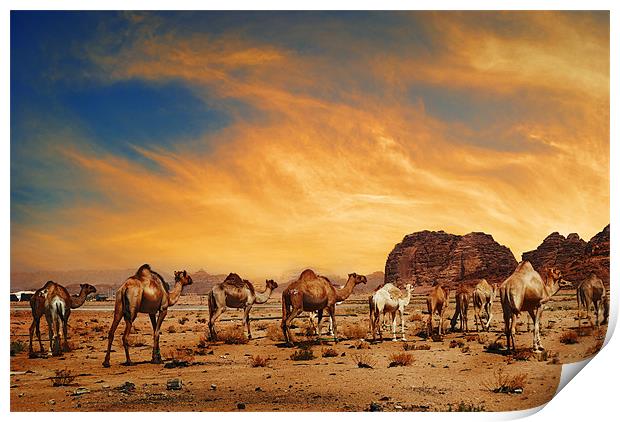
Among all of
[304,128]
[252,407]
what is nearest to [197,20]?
[304,128]

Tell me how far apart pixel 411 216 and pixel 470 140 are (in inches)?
69.5

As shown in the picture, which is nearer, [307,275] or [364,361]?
Answer: [364,361]

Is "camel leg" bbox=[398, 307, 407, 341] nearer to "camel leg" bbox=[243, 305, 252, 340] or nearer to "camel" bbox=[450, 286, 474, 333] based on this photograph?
"camel" bbox=[450, 286, 474, 333]

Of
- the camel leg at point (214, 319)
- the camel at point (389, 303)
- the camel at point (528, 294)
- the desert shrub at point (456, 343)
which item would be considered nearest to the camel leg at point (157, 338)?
the camel leg at point (214, 319)

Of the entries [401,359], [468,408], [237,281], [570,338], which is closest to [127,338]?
[237,281]

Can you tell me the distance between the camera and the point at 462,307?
50.4ft

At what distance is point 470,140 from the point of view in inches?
560

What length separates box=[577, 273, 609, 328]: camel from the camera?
13.9 m

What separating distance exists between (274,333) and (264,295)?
0.76 metres

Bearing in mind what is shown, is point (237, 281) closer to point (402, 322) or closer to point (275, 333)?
point (275, 333)

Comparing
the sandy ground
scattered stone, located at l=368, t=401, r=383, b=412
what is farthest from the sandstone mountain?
scattered stone, located at l=368, t=401, r=383, b=412

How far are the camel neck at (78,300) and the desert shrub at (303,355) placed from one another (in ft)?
13.3

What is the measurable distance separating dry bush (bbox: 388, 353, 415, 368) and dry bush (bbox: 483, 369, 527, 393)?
139 centimetres

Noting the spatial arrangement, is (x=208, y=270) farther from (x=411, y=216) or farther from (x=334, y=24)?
(x=334, y=24)
